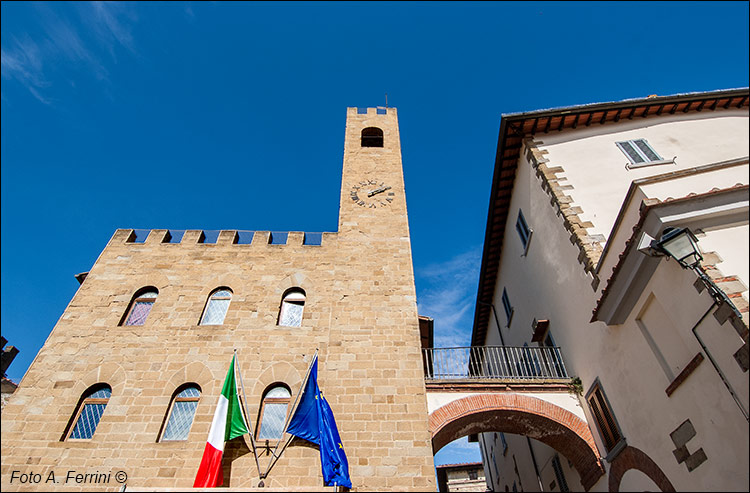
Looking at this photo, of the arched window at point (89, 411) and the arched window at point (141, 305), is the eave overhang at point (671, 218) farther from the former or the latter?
the arched window at point (89, 411)

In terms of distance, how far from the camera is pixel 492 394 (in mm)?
9688

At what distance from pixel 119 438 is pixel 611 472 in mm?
10122

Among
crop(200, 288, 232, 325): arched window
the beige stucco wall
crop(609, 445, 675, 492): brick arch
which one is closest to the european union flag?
crop(200, 288, 232, 325): arched window

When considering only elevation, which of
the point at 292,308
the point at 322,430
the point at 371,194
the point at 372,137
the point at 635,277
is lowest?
the point at 322,430

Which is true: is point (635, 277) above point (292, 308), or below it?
below

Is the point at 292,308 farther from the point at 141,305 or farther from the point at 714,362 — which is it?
the point at 714,362

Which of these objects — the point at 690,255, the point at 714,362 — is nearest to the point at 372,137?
the point at 690,255

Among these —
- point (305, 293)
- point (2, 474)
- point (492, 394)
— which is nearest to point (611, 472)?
point (492, 394)

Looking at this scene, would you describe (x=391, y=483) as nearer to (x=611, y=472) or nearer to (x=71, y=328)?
(x=611, y=472)

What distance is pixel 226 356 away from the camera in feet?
29.0

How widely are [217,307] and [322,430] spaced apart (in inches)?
165

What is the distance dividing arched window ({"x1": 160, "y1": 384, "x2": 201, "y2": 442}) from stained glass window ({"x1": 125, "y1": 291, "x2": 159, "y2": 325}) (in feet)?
7.51

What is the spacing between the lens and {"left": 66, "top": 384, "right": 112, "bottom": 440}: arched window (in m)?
7.88

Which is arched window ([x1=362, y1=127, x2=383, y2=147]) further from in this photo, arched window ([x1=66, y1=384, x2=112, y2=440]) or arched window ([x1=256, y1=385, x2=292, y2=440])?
arched window ([x1=66, y1=384, x2=112, y2=440])
